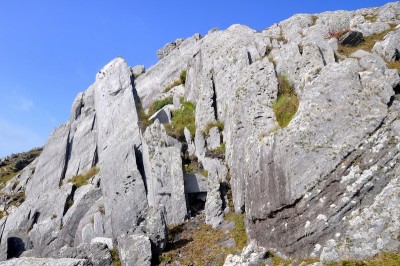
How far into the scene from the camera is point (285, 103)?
23844mm

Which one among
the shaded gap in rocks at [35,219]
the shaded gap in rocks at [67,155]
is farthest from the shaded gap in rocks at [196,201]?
the shaded gap in rocks at [67,155]

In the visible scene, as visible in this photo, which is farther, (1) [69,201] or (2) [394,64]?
(1) [69,201]

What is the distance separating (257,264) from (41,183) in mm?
38170

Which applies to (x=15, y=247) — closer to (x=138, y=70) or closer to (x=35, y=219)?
(x=35, y=219)

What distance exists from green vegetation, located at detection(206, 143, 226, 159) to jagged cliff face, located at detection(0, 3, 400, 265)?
186 millimetres

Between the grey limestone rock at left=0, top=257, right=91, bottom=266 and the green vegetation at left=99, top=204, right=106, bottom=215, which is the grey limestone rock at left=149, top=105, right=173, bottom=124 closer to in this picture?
the green vegetation at left=99, top=204, right=106, bottom=215

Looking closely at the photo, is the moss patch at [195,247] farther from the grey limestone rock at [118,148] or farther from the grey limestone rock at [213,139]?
the grey limestone rock at [213,139]

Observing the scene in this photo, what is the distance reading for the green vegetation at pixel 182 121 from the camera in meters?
36.9

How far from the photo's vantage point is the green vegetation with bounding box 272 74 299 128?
74.2 ft

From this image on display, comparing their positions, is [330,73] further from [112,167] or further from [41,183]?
[41,183]

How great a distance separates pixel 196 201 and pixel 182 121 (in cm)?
1085

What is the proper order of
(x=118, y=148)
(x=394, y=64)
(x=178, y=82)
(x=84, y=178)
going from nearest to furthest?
(x=394, y=64)
(x=118, y=148)
(x=84, y=178)
(x=178, y=82)

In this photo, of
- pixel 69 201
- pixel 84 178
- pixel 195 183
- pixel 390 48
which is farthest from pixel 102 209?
pixel 390 48

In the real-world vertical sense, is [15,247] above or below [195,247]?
above
